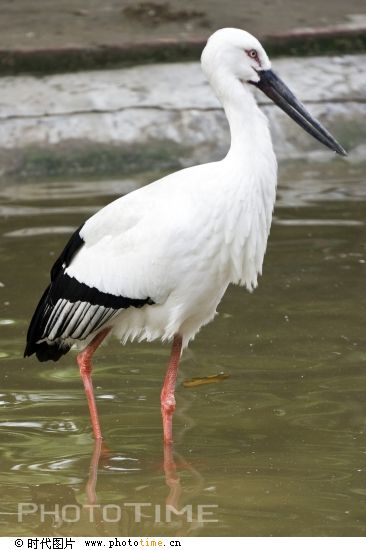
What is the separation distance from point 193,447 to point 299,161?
19.2 feet

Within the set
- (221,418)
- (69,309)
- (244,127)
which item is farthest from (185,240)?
(221,418)

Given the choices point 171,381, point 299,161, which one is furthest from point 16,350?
point 299,161

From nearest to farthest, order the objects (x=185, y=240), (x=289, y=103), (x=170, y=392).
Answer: (x=185, y=240) < (x=289, y=103) < (x=170, y=392)

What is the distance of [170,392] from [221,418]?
0.28 m

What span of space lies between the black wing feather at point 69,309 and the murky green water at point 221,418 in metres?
0.35

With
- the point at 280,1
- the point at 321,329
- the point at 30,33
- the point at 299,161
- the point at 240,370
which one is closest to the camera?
the point at 240,370

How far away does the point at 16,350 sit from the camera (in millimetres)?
7402

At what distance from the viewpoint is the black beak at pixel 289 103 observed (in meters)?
6.27

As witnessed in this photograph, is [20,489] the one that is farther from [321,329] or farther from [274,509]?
[321,329]

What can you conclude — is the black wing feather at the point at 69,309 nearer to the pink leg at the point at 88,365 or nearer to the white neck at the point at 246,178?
the pink leg at the point at 88,365

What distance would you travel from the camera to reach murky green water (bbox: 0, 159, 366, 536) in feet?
17.9

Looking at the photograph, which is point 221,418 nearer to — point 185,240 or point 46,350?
point 46,350

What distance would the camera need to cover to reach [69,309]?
6.43 m

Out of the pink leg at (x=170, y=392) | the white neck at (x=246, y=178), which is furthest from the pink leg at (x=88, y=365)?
the white neck at (x=246, y=178)
